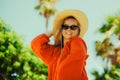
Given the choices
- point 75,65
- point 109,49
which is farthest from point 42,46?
point 109,49

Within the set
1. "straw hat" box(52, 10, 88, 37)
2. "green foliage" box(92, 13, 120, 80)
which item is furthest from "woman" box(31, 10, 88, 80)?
Answer: "green foliage" box(92, 13, 120, 80)

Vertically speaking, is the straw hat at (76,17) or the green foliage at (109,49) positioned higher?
the straw hat at (76,17)

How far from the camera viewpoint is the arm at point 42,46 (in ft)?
11.3

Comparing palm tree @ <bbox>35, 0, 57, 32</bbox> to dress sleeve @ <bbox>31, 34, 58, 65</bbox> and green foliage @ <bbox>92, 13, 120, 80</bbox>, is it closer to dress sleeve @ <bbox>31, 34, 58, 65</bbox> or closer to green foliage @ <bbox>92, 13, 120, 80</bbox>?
green foliage @ <bbox>92, 13, 120, 80</bbox>

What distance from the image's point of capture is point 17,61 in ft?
81.2

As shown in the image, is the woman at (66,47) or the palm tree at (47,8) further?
the palm tree at (47,8)

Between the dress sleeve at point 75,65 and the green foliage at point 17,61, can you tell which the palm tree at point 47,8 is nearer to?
the green foliage at point 17,61

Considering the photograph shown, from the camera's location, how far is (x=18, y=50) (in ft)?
83.9

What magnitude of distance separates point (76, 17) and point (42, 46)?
1.46 ft

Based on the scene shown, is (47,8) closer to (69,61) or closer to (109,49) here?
(109,49)

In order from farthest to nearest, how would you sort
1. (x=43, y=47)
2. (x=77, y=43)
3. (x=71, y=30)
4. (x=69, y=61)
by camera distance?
1. (x=43, y=47)
2. (x=71, y=30)
3. (x=77, y=43)
4. (x=69, y=61)

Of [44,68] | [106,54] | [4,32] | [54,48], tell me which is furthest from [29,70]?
[54,48]

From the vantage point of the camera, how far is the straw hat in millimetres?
3301

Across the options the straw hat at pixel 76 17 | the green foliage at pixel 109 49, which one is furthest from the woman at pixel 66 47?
the green foliage at pixel 109 49
